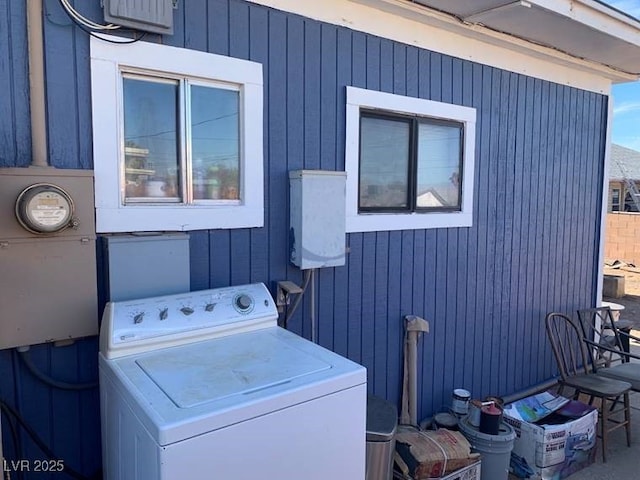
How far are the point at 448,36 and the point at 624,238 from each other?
1045 centimetres

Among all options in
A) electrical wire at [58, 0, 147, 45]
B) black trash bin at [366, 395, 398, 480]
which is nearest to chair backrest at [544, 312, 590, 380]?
black trash bin at [366, 395, 398, 480]

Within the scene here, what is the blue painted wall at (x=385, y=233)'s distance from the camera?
1899 mm

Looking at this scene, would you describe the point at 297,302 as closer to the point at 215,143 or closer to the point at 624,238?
the point at 215,143

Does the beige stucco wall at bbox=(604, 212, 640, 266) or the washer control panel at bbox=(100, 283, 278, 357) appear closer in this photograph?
the washer control panel at bbox=(100, 283, 278, 357)

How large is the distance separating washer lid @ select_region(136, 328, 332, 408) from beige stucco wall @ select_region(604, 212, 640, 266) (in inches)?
448

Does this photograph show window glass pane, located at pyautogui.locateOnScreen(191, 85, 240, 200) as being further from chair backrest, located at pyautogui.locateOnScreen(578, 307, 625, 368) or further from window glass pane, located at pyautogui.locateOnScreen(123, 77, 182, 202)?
chair backrest, located at pyautogui.locateOnScreen(578, 307, 625, 368)

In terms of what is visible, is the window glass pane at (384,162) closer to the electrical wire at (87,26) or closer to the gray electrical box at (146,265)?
the gray electrical box at (146,265)

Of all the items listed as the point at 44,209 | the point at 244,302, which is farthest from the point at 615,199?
the point at 44,209

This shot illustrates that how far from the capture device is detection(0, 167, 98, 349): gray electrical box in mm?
1719

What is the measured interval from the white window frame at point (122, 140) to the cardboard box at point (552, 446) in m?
2.09

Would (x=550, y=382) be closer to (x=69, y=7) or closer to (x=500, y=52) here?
(x=500, y=52)

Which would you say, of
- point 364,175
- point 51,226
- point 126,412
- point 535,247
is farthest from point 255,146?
point 535,247

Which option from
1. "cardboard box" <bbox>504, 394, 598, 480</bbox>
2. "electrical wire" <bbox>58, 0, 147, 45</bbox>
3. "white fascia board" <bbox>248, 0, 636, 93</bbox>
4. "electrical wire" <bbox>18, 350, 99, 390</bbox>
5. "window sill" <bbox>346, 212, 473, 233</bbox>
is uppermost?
"white fascia board" <bbox>248, 0, 636, 93</bbox>

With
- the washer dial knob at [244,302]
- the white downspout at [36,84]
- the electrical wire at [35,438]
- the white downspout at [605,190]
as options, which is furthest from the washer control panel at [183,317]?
the white downspout at [605,190]
